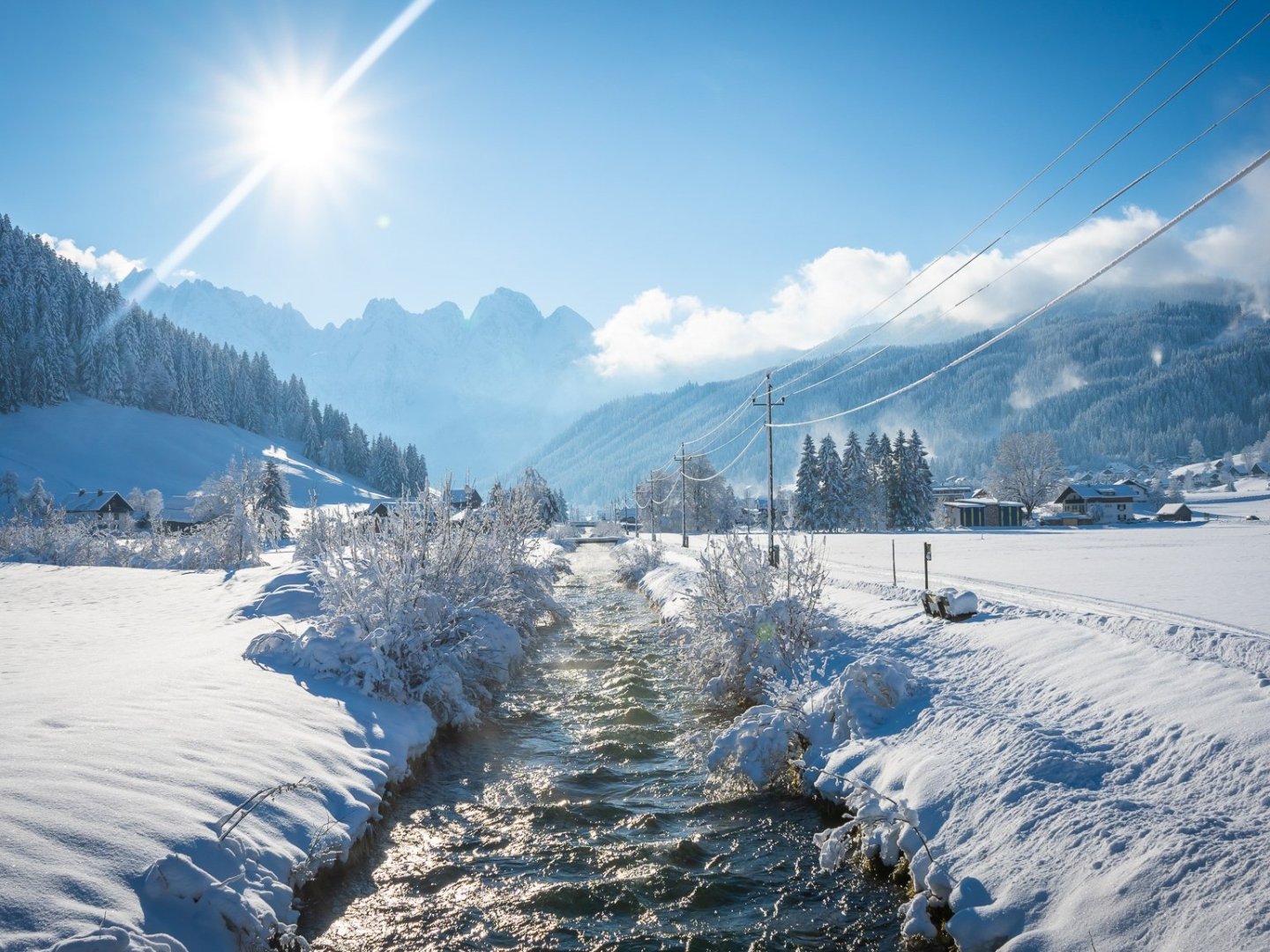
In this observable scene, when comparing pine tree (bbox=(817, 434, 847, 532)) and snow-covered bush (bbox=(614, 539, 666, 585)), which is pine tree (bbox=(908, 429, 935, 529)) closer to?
pine tree (bbox=(817, 434, 847, 532))

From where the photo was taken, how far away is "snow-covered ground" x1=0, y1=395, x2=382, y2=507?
3081 inches

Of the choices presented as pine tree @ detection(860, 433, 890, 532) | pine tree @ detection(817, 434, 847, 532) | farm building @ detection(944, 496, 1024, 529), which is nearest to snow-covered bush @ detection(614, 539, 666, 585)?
pine tree @ detection(817, 434, 847, 532)

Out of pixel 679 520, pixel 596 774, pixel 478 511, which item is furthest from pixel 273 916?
pixel 679 520

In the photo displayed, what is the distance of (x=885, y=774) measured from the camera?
8.11m

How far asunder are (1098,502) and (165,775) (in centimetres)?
9746

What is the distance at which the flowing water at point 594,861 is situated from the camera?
242 inches

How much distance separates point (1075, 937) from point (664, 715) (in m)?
8.35

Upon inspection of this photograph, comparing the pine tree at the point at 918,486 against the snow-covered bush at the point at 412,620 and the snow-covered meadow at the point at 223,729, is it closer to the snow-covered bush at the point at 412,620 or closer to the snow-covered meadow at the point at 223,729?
the snow-covered meadow at the point at 223,729

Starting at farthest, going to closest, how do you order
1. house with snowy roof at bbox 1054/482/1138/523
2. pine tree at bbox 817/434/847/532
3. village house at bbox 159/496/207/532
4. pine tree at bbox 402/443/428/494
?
pine tree at bbox 402/443/428/494, house with snowy roof at bbox 1054/482/1138/523, pine tree at bbox 817/434/847/532, village house at bbox 159/496/207/532

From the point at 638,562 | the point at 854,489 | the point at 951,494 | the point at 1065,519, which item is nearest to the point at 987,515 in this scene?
the point at 1065,519

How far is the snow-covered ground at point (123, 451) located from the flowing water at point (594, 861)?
74.5 m

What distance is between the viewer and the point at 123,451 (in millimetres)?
87375

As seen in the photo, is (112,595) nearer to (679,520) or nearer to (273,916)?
(273,916)

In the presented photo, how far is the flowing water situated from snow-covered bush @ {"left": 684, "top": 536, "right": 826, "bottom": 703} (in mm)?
1094
